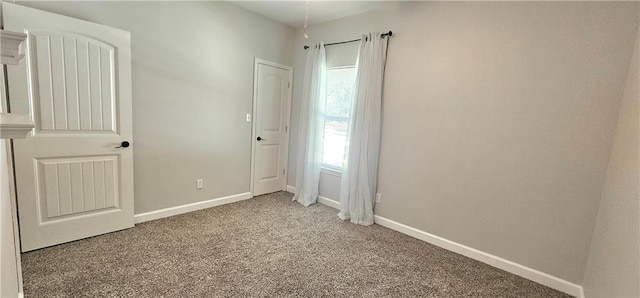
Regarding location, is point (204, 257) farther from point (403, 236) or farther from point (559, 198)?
point (559, 198)

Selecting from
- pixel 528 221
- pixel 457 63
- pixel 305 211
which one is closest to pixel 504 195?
pixel 528 221

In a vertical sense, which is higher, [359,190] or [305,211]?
[359,190]

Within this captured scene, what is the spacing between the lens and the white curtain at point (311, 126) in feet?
12.3

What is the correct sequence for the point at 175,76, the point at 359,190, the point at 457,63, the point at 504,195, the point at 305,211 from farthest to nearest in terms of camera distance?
1. the point at 305,211
2. the point at 359,190
3. the point at 175,76
4. the point at 457,63
5. the point at 504,195

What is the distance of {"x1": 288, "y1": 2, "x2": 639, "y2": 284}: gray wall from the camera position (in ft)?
6.88

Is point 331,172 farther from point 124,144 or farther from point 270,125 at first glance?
point 124,144

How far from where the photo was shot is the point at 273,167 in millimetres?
4273

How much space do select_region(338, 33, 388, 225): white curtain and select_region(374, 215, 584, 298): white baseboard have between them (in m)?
0.35

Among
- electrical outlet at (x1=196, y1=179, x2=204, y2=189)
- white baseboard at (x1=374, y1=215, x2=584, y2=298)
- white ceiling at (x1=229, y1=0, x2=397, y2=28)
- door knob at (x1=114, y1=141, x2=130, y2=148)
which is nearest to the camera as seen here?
white baseboard at (x1=374, y1=215, x2=584, y2=298)

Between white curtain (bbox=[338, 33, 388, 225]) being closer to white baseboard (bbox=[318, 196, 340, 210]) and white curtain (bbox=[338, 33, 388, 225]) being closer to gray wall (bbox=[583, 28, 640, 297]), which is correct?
white baseboard (bbox=[318, 196, 340, 210])

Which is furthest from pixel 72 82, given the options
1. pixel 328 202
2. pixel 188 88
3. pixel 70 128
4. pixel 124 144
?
pixel 328 202

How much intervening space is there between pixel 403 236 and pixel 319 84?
2.19 meters

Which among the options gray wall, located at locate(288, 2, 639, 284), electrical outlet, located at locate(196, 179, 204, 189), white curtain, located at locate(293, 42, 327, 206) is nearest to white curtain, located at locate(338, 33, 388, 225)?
gray wall, located at locate(288, 2, 639, 284)

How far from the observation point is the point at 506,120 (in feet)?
8.06
